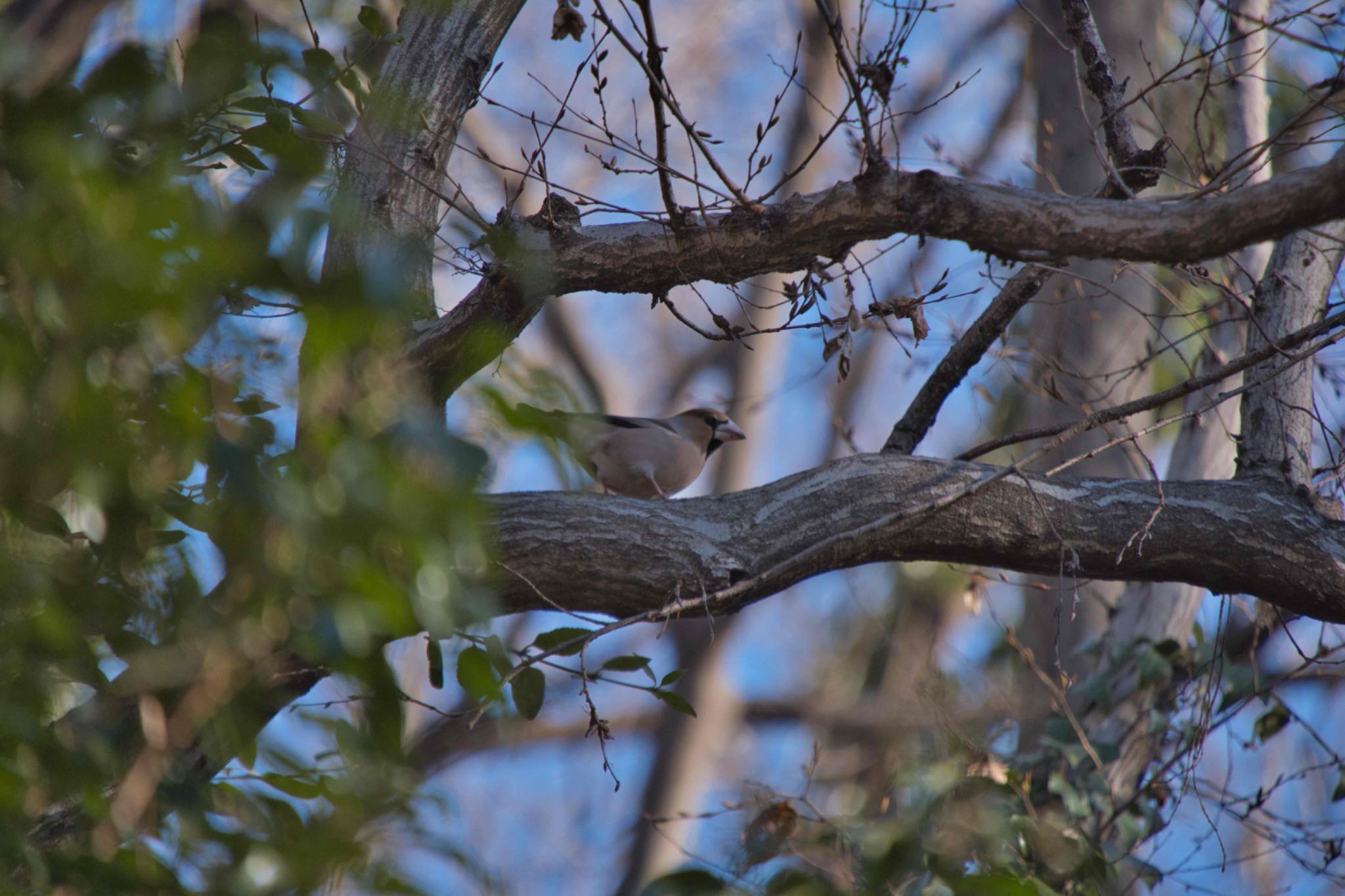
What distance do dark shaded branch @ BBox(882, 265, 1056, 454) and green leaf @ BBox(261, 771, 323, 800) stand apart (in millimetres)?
2616

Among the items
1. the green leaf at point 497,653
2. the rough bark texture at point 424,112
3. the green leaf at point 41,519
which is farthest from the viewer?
the rough bark texture at point 424,112

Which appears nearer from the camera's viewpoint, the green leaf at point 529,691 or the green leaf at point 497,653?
the green leaf at point 497,653

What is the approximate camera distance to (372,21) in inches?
134

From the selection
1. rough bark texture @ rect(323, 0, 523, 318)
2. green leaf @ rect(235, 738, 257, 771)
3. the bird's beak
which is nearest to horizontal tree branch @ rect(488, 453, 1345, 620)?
rough bark texture @ rect(323, 0, 523, 318)

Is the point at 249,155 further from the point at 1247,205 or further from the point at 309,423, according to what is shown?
the point at 1247,205

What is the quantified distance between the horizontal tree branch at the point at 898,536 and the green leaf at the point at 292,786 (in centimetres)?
158

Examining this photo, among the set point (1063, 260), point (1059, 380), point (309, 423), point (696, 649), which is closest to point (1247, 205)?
point (1063, 260)

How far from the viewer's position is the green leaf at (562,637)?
276cm

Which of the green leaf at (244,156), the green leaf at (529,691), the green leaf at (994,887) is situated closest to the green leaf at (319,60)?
the green leaf at (244,156)

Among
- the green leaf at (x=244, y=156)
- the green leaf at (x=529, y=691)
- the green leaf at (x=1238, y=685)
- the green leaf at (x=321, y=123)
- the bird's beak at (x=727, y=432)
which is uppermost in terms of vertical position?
the bird's beak at (x=727, y=432)

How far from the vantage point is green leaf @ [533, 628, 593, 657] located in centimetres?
276

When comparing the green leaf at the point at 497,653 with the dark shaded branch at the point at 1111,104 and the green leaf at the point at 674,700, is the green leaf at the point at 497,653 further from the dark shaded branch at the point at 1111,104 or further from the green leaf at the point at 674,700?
the dark shaded branch at the point at 1111,104

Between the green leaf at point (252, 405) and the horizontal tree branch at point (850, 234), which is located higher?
the horizontal tree branch at point (850, 234)

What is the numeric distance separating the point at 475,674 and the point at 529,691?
3.98 ft
